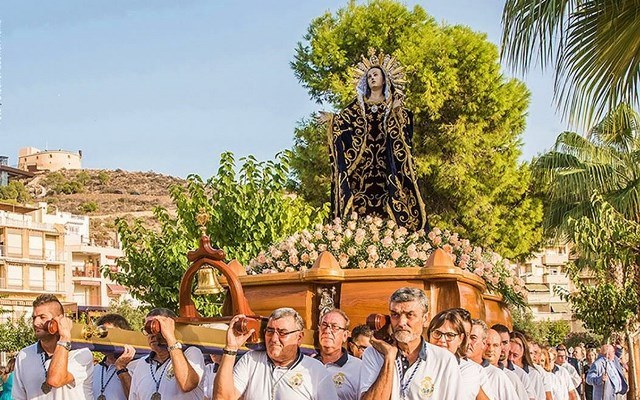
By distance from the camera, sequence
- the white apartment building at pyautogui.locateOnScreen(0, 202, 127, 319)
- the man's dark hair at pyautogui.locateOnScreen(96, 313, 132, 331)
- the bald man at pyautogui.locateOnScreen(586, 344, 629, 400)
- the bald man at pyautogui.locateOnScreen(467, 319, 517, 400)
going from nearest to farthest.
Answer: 1. the bald man at pyautogui.locateOnScreen(467, 319, 517, 400)
2. the man's dark hair at pyautogui.locateOnScreen(96, 313, 132, 331)
3. the bald man at pyautogui.locateOnScreen(586, 344, 629, 400)
4. the white apartment building at pyautogui.locateOnScreen(0, 202, 127, 319)

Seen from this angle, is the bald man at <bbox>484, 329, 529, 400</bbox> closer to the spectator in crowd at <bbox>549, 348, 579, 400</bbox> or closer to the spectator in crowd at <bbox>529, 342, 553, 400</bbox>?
the spectator in crowd at <bbox>529, 342, 553, 400</bbox>

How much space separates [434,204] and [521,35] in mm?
16240

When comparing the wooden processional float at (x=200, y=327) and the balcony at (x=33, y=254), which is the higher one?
the balcony at (x=33, y=254)

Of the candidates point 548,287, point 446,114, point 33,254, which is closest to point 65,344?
point 446,114

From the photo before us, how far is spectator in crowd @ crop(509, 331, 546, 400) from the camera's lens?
343 inches

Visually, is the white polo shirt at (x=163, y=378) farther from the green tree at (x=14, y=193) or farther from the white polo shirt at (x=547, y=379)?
the green tree at (x=14, y=193)

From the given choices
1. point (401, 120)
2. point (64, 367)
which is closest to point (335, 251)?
point (401, 120)

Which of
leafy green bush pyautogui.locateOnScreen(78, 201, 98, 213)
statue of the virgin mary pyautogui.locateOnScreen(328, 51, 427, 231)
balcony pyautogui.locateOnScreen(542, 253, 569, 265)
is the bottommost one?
statue of the virgin mary pyautogui.locateOnScreen(328, 51, 427, 231)

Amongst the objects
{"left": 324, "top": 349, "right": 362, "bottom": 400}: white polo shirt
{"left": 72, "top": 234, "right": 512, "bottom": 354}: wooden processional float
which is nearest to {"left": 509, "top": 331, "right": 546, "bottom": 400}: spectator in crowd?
{"left": 72, "top": 234, "right": 512, "bottom": 354}: wooden processional float

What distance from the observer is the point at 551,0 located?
28.5 ft

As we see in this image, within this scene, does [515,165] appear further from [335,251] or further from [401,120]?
[335,251]

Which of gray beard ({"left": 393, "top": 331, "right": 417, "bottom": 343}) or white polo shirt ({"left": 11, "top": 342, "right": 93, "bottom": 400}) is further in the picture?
white polo shirt ({"left": 11, "top": 342, "right": 93, "bottom": 400})

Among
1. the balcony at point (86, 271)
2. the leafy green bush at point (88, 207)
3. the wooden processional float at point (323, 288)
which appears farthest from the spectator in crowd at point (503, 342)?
the leafy green bush at point (88, 207)

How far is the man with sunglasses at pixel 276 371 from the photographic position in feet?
18.6
